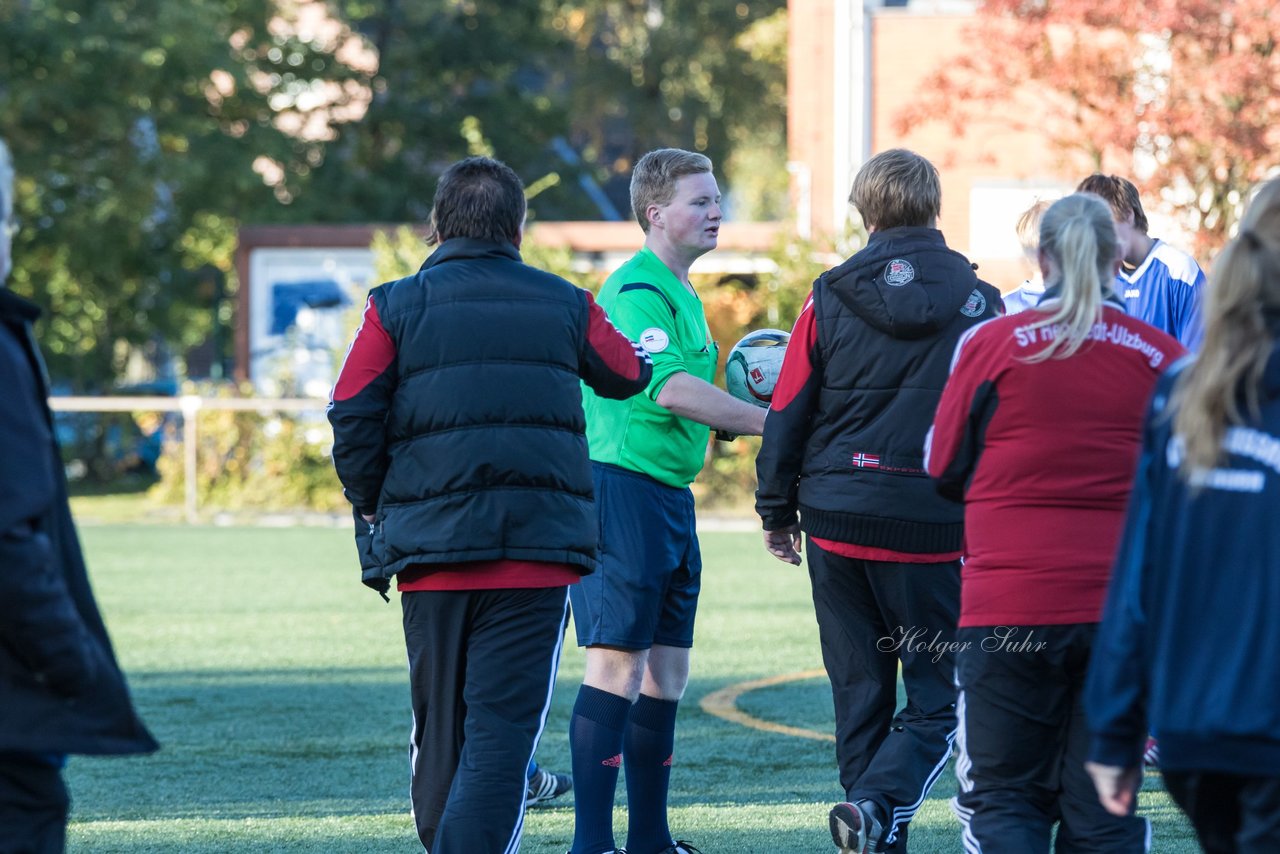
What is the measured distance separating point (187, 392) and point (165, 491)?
55.4 inches

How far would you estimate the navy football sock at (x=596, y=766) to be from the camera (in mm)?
5324

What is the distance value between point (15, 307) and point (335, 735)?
4.88 m

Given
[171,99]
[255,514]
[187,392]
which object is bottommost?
[255,514]

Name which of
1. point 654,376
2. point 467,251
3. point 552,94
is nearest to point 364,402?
point 467,251

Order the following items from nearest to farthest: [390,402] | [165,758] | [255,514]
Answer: [390,402] < [165,758] < [255,514]

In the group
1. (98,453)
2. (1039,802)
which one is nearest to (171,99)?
(98,453)

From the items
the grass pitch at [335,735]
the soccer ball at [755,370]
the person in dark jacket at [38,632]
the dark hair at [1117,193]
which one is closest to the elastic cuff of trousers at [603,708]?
the grass pitch at [335,735]

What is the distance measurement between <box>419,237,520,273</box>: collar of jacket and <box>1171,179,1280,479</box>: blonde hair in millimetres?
2164

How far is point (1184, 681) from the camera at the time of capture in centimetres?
303

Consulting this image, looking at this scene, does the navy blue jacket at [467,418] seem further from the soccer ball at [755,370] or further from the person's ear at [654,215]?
the soccer ball at [755,370]

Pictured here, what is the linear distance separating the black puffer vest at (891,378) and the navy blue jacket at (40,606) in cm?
242

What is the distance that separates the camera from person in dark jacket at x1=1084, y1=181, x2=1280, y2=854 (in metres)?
2.97

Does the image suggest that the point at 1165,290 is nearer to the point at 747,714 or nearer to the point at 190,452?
the point at 747,714

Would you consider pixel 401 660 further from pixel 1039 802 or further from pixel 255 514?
pixel 255 514
